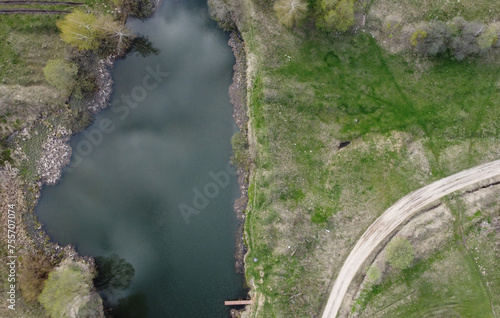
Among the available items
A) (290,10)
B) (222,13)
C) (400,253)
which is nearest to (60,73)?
(222,13)

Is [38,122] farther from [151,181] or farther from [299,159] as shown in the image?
[299,159]

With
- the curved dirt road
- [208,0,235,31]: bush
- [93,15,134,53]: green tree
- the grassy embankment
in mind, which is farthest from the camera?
[208,0,235,31]: bush

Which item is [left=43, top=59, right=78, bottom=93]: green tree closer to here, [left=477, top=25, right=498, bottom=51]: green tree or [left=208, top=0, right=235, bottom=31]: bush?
[left=208, top=0, right=235, bottom=31]: bush

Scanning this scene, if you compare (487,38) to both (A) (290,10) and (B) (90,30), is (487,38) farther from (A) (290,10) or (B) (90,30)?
(B) (90,30)

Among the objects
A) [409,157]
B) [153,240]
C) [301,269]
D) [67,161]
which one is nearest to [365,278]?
[301,269]

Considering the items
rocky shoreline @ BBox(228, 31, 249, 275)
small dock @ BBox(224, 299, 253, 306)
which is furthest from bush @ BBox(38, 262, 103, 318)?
rocky shoreline @ BBox(228, 31, 249, 275)

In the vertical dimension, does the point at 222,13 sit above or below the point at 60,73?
above
